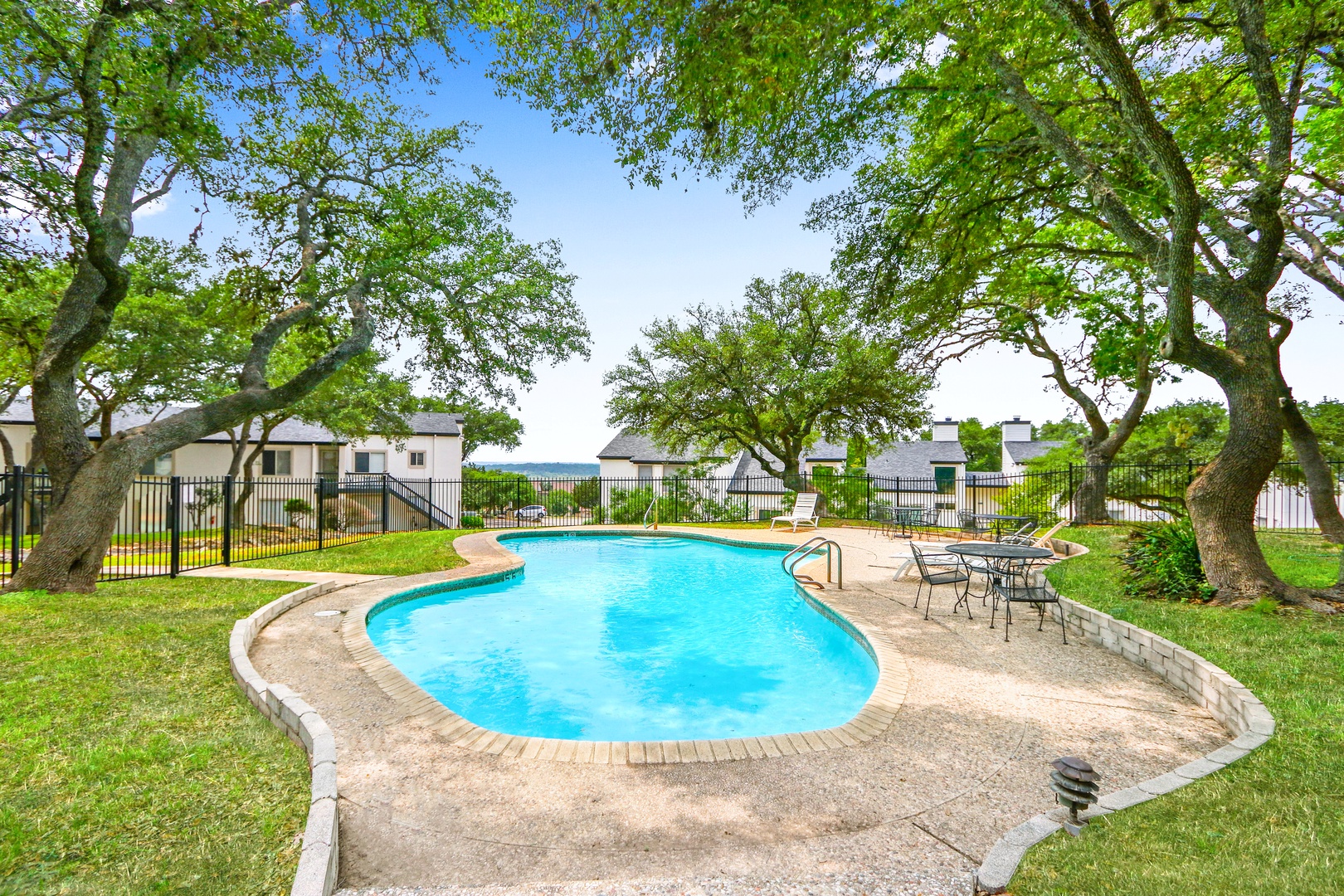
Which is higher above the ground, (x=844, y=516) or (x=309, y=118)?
(x=309, y=118)

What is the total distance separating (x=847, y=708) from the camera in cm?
567

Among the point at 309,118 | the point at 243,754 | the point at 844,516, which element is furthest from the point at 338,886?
the point at 844,516

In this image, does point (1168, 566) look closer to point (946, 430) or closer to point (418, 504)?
point (418, 504)

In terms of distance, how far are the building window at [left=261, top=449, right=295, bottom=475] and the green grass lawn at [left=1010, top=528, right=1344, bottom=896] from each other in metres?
28.4

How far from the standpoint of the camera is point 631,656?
7594 millimetres

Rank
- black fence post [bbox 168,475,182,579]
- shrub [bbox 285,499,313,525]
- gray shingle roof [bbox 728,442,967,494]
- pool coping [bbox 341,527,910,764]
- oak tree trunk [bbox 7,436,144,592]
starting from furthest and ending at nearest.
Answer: gray shingle roof [bbox 728,442,967,494] → shrub [bbox 285,499,313,525] → black fence post [bbox 168,475,182,579] → oak tree trunk [bbox 7,436,144,592] → pool coping [bbox 341,527,910,764]

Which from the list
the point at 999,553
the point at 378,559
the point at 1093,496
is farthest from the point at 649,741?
the point at 1093,496

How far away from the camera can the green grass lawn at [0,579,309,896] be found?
2438 millimetres

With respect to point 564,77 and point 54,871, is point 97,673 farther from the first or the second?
point 564,77

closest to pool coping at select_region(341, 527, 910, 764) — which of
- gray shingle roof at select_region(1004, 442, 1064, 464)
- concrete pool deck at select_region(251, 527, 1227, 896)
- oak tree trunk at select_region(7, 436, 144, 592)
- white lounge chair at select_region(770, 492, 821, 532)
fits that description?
concrete pool deck at select_region(251, 527, 1227, 896)

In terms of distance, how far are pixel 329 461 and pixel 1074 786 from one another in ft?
93.9

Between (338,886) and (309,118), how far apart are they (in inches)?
499

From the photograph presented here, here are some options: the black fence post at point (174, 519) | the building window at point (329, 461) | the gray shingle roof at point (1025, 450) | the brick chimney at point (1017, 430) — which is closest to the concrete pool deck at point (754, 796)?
the black fence post at point (174, 519)

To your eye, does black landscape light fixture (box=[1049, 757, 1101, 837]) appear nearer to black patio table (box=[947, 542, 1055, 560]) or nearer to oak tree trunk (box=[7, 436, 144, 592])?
black patio table (box=[947, 542, 1055, 560])
